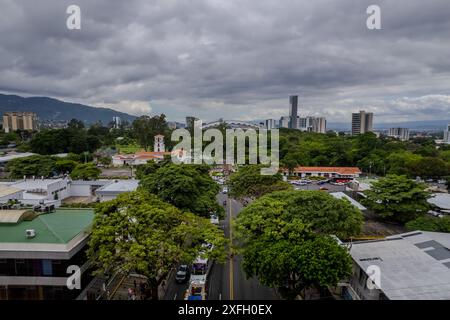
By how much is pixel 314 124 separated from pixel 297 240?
462 ft

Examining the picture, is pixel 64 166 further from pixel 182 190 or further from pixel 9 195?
pixel 182 190

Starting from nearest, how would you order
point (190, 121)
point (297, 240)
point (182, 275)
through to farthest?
point (297, 240) → point (182, 275) → point (190, 121)

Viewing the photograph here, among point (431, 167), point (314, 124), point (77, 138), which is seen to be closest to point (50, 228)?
point (431, 167)

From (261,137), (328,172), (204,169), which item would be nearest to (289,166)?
(328,172)

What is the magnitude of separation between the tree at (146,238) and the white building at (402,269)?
5.97 m

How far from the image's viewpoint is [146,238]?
11.2 meters

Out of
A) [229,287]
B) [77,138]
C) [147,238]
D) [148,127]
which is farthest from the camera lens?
[148,127]

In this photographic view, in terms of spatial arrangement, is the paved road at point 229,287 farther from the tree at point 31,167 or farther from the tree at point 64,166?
the tree at point 64,166

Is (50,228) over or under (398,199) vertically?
over

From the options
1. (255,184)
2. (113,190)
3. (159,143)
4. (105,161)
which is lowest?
(105,161)

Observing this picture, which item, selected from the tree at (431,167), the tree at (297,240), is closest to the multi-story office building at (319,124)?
the tree at (431,167)

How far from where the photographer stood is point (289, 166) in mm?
Answer: 43562

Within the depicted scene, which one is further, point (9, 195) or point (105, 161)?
point (105, 161)
